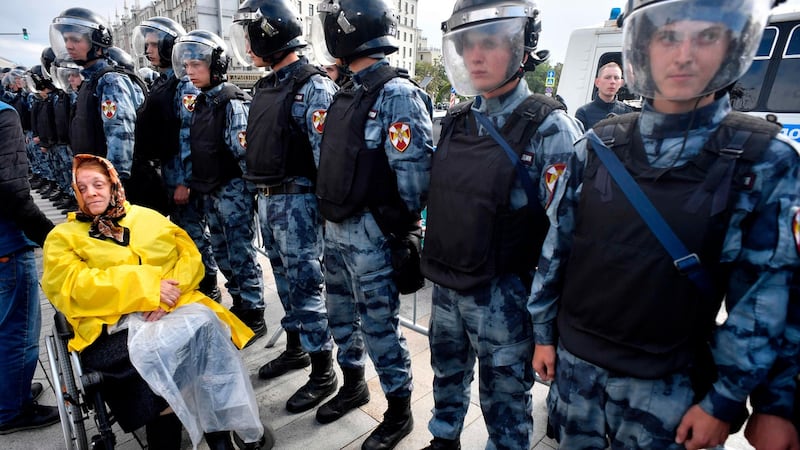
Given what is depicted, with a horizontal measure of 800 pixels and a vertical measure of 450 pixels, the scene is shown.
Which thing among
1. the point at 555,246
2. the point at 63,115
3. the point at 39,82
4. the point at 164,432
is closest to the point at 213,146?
the point at 164,432

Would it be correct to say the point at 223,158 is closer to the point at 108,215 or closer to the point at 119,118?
the point at 119,118

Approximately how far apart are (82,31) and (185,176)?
5.22 feet

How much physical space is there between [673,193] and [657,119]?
252 mm

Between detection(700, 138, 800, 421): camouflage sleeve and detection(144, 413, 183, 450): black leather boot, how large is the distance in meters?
2.11

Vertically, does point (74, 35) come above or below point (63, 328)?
above

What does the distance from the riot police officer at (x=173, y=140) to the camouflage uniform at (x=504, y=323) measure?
9.05 ft

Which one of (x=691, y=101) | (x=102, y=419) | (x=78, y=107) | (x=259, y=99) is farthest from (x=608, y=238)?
(x=78, y=107)

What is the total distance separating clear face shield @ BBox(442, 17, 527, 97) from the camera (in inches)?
64.9

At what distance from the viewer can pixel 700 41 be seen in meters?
1.11

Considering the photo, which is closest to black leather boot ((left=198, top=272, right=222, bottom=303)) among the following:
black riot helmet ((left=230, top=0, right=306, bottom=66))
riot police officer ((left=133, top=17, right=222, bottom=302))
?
riot police officer ((left=133, top=17, right=222, bottom=302))

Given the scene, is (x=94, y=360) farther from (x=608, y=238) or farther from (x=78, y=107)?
(x=78, y=107)

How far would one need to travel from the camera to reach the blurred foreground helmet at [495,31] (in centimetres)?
162

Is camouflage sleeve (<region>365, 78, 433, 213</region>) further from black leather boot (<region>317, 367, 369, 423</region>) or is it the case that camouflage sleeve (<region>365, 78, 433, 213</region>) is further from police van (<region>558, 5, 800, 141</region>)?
police van (<region>558, 5, 800, 141</region>)

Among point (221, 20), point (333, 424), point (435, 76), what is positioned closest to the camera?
point (333, 424)
